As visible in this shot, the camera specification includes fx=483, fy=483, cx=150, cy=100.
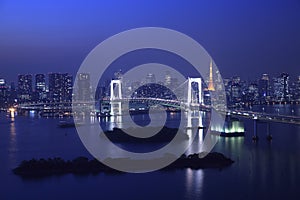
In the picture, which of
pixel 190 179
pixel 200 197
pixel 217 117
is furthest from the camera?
pixel 217 117

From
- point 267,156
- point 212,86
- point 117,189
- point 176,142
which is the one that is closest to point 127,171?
point 117,189

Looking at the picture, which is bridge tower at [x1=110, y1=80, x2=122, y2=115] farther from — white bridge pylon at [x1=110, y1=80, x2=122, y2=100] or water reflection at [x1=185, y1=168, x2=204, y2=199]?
water reflection at [x1=185, y1=168, x2=204, y2=199]

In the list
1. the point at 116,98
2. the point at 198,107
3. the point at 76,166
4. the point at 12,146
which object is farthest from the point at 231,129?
the point at 116,98

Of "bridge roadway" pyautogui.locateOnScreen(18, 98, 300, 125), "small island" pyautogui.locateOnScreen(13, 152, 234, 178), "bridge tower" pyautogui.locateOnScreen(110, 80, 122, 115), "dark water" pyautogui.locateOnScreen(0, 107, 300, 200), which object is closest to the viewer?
"dark water" pyautogui.locateOnScreen(0, 107, 300, 200)

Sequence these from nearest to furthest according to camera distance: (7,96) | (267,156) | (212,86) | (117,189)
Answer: (117,189) → (267,156) → (212,86) → (7,96)

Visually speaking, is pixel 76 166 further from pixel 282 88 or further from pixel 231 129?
pixel 282 88

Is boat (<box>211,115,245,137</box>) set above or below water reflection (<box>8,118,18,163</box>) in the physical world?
above

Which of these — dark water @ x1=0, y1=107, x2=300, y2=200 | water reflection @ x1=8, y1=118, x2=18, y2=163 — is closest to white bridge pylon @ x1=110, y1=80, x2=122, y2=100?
water reflection @ x1=8, y1=118, x2=18, y2=163

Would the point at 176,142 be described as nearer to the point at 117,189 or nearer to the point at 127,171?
the point at 127,171

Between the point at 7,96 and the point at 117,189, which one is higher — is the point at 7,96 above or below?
above

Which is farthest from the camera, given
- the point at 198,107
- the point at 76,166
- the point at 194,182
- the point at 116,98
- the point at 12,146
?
the point at 116,98

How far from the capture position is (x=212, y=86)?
13.3 meters

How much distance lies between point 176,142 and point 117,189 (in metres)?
2.81

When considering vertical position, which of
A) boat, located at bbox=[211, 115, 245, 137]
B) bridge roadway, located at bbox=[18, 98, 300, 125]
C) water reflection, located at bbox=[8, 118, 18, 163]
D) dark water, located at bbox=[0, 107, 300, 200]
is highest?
bridge roadway, located at bbox=[18, 98, 300, 125]
